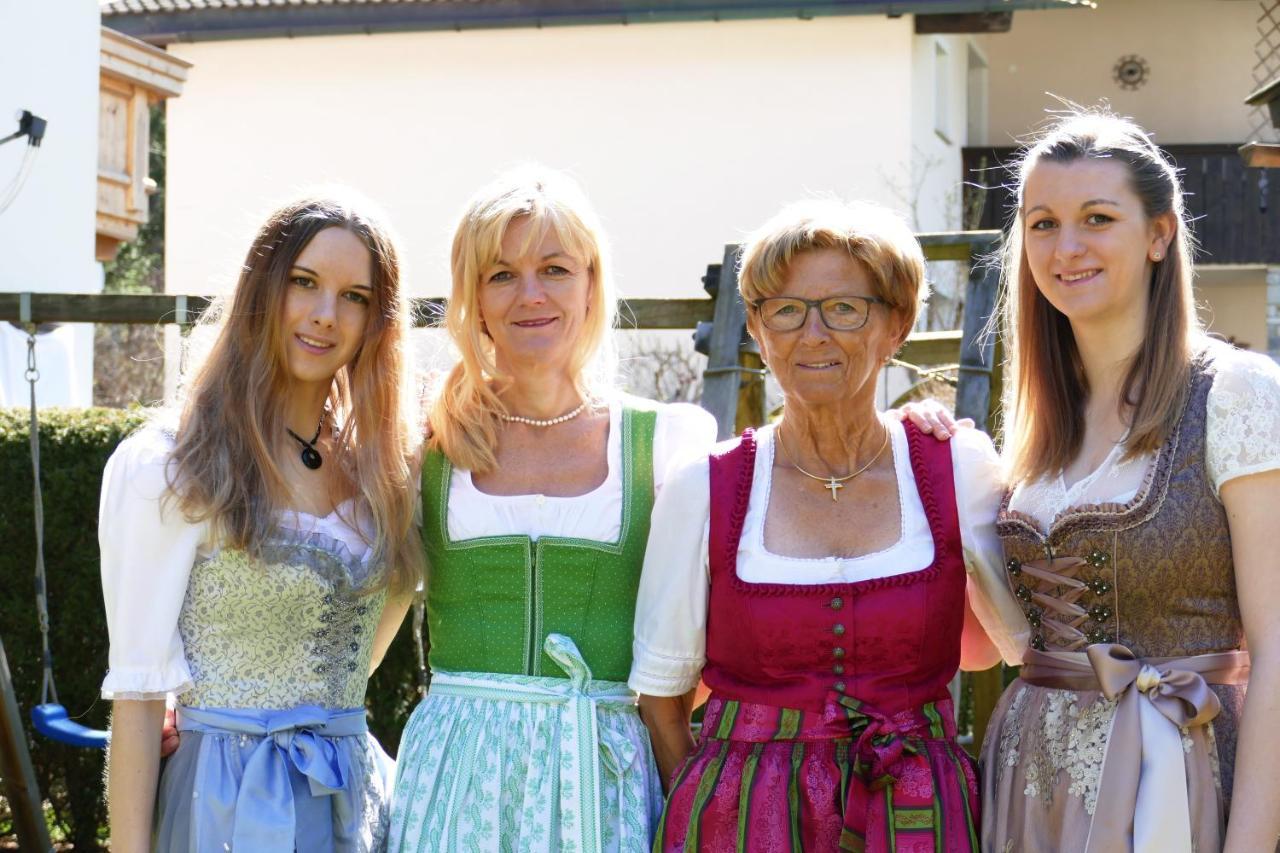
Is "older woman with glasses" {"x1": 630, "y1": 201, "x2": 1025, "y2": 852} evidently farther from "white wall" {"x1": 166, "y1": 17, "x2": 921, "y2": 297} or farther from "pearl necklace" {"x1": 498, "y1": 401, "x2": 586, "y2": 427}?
"white wall" {"x1": 166, "y1": 17, "x2": 921, "y2": 297}

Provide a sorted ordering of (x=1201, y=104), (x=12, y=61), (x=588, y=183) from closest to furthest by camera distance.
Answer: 1. (x=12, y=61)
2. (x=588, y=183)
3. (x=1201, y=104)

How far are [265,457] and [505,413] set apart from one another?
1.43 ft

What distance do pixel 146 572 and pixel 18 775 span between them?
5.77 ft

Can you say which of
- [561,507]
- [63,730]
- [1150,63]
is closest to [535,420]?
[561,507]

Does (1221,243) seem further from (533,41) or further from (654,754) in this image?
(654,754)

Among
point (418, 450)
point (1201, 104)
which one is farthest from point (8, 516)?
point (1201, 104)

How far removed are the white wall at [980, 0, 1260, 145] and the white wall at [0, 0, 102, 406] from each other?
8.75m

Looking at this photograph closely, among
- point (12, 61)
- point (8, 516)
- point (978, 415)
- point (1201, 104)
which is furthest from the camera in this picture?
point (1201, 104)

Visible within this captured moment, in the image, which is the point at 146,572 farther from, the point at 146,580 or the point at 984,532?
the point at 984,532

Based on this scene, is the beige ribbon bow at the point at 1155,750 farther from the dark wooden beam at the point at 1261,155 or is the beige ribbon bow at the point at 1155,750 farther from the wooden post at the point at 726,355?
the dark wooden beam at the point at 1261,155

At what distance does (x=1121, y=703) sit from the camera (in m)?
2.22

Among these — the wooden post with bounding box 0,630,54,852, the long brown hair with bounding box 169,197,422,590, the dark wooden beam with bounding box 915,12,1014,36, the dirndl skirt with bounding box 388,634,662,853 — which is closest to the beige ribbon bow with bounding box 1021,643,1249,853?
the dirndl skirt with bounding box 388,634,662,853

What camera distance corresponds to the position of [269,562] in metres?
2.44

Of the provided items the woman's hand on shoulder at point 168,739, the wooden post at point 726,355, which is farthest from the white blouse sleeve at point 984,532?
the wooden post at point 726,355
